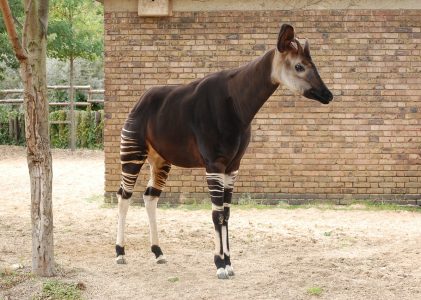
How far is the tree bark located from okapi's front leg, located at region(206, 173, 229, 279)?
1.45 m

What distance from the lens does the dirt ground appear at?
19.9ft

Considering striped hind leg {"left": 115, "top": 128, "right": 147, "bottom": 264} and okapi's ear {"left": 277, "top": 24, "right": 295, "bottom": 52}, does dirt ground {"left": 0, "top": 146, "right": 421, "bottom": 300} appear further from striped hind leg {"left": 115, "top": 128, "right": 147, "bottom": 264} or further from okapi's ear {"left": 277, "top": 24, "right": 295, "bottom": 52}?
okapi's ear {"left": 277, "top": 24, "right": 295, "bottom": 52}

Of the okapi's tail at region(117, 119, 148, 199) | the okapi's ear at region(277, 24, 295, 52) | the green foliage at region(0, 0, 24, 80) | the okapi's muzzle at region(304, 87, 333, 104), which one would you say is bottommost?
the okapi's tail at region(117, 119, 148, 199)

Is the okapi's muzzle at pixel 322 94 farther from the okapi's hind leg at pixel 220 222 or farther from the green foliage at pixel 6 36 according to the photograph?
the green foliage at pixel 6 36

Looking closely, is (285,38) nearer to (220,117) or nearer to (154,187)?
(220,117)

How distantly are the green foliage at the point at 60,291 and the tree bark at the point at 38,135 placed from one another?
41 centimetres

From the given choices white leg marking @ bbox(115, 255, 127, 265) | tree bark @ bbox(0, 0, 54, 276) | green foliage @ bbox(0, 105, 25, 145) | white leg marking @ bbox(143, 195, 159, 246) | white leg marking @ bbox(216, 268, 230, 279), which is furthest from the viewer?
green foliage @ bbox(0, 105, 25, 145)

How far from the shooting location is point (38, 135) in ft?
20.6

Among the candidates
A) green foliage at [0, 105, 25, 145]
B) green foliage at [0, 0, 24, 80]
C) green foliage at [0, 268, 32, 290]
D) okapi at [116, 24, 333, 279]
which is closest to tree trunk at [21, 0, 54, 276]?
green foliage at [0, 268, 32, 290]

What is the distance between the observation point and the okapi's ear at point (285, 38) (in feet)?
20.3

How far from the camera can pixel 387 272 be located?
6.71 meters

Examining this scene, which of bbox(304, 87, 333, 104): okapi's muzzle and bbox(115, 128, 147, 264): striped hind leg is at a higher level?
bbox(304, 87, 333, 104): okapi's muzzle

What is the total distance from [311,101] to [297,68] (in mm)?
4798

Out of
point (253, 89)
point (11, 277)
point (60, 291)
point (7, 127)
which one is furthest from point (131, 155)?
point (7, 127)
